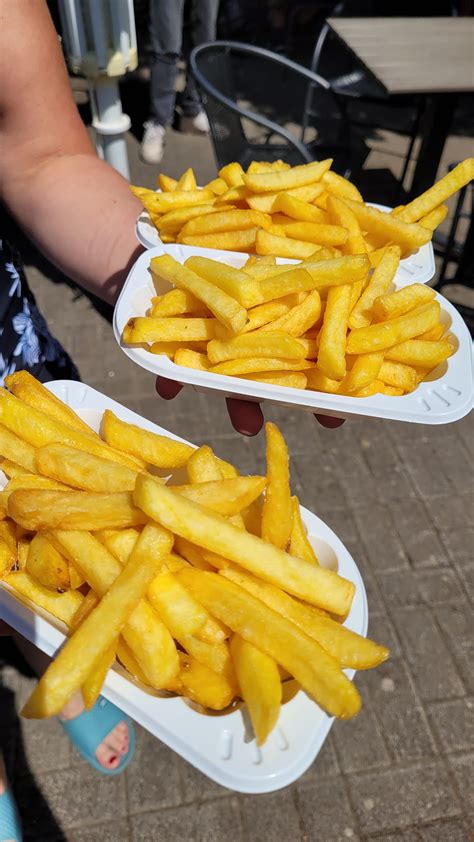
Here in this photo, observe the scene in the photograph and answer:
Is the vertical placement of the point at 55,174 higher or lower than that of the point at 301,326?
higher

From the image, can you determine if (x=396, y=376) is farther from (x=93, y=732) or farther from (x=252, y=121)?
(x=252, y=121)

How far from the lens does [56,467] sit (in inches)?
56.4

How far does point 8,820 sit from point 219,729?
5.49 ft

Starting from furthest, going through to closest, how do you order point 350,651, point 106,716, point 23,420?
point 106,716, point 23,420, point 350,651

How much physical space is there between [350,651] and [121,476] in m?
0.65

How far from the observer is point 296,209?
6.98ft

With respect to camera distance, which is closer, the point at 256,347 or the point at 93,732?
the point at 256,347

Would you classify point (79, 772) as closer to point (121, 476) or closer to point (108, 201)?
point (121, 476)

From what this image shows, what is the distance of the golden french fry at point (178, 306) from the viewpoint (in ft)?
6.24

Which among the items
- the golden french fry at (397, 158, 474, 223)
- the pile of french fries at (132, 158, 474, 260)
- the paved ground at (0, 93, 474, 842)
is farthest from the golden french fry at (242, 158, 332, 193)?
the paved ground at (0, 93, 474, 842)

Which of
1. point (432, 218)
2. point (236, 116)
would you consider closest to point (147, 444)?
point (432, 218)

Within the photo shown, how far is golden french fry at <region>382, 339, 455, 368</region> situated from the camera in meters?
1.84

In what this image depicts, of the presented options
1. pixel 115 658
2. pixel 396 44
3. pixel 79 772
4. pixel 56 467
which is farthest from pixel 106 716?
pixel 396 44

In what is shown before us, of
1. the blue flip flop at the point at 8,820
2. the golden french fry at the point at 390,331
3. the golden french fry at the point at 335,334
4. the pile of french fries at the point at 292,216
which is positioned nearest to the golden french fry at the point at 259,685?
the golden french fry at the point at 335,334
